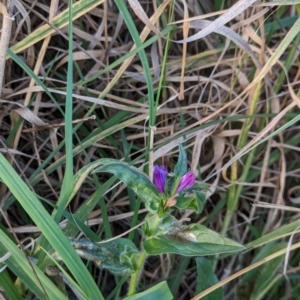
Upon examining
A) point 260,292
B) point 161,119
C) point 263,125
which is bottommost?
point 260,292

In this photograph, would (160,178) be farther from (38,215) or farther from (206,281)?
(206,281)

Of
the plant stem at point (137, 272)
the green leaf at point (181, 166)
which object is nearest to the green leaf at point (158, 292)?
the plant stem at point (137, 272)

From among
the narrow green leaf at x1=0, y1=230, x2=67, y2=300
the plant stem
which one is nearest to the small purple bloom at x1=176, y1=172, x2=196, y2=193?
the plant stem

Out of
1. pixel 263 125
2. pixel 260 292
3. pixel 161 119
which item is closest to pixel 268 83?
pixel 263 125

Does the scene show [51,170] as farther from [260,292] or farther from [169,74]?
[260,292]

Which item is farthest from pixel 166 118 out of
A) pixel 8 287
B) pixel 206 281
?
pixel 8 287
